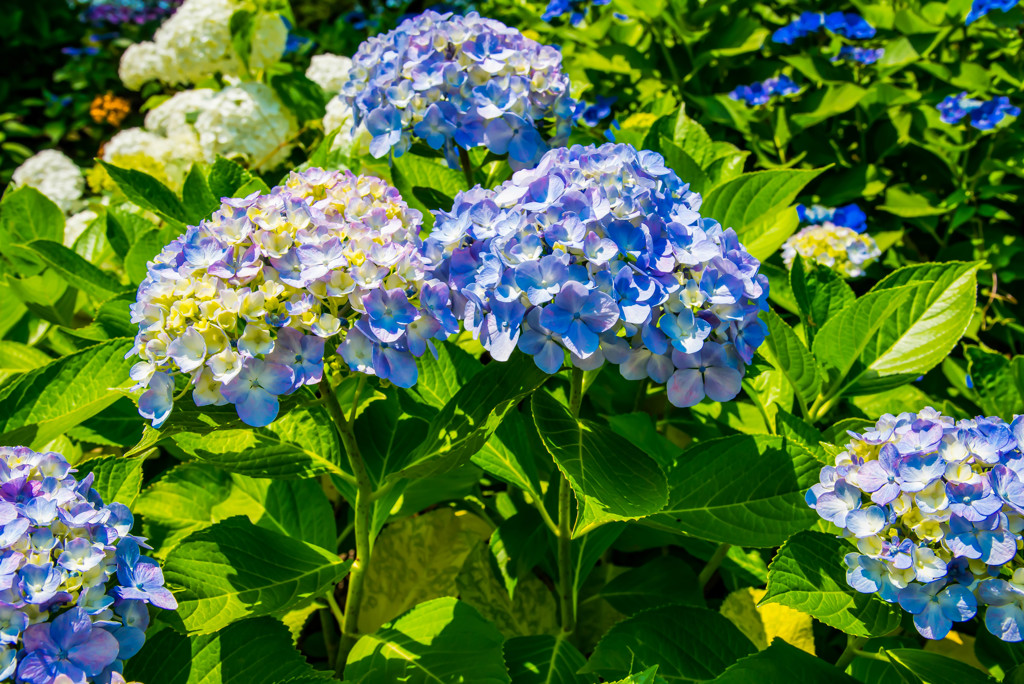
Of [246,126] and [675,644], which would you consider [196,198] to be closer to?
[246,126]

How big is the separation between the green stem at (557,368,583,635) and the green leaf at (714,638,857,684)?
1.14ft

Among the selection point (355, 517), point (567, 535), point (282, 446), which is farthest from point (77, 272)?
point (567, 535)

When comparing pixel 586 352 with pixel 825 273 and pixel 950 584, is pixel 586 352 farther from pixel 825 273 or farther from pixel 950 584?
pixel 825 273

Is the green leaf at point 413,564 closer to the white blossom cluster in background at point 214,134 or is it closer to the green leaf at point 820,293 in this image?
the green leaf at point 820,293

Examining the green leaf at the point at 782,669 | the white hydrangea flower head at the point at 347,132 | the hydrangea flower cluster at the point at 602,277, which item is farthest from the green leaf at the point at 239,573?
the white hydrangea flower head at the point at 347,132

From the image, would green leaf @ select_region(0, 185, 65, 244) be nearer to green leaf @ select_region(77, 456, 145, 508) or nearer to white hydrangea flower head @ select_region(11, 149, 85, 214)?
green leaf @ select_region(77, 456, 145, 508)

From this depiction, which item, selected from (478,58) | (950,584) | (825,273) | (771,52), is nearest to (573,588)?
(950,584)

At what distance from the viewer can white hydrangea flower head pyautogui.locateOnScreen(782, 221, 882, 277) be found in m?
2.16

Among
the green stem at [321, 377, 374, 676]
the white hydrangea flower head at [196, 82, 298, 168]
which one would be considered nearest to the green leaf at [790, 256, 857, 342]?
the green stem at [321, 377, 374, 676]

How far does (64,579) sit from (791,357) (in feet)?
3.81

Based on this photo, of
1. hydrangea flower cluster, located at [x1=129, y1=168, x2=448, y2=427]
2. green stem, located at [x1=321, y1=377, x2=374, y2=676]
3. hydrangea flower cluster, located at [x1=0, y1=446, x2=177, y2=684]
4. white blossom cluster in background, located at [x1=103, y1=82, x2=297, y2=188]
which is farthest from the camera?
white blossom cluster in background, located at [x1=103, y1=82, x2=297, y2=188]

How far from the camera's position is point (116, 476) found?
50.1 inches

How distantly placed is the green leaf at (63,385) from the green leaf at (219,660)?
0.38m

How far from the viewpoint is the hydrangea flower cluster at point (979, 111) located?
7.80 ft
